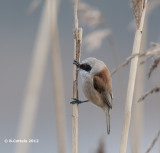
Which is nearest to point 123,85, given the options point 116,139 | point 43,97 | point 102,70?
point 102,70

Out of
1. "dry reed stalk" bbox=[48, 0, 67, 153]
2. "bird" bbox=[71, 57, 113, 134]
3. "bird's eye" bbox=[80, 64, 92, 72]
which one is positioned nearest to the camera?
"dry reed stalk" bbox=[48, 0, 67, 153]

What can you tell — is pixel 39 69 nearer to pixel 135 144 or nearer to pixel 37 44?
pixel 37 44

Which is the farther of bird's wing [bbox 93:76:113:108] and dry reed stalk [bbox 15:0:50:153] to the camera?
bird's wing [bbox 93:76:113:108]

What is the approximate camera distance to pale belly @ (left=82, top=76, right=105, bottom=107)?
8.86 ft

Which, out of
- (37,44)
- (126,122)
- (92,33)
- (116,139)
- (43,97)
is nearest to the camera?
(126,122)

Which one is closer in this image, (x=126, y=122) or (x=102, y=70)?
(x=126, y=122)

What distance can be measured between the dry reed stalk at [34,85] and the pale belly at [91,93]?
0.75m

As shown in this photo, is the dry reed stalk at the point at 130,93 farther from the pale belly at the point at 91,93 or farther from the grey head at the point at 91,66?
the pale belly at the point at 91,93

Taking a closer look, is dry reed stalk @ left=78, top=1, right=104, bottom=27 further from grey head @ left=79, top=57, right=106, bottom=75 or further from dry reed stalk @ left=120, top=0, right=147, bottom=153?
Answer: dry reed stalk @ left=120, top=0, right=147, bottom=153

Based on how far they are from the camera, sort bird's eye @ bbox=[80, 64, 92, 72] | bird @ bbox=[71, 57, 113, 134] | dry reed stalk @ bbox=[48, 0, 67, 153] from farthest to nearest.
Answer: bird @ bbox=[71, 57, 113, 134] < bird's eye @ bbox=[80, 64, 92, 72] < dry reed stalk @ bbox=[48, 0, 67, 153]

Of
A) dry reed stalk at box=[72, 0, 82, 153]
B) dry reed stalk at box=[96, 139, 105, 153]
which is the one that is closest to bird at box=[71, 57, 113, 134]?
dry reed stalk at box=[72, 0, 82, 153]

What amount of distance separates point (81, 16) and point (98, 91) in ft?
2.22

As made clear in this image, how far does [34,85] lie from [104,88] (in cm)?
84

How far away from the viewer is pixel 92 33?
2191mm
